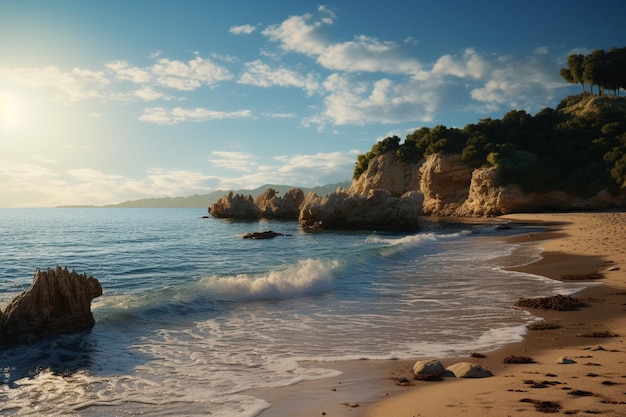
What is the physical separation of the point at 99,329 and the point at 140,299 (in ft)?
10.3

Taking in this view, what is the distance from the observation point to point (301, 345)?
8.95 metres

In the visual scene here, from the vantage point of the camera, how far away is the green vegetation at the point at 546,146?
5869cm

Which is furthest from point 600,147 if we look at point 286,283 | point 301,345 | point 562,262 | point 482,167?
point 301,345

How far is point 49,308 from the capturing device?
9672mm

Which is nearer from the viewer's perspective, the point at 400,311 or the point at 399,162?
the point at 400,311

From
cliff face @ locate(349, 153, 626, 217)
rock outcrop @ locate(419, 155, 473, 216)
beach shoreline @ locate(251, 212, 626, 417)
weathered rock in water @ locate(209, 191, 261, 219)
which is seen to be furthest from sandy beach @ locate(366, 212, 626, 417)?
weathered rock in water @ locate(209, 191, 261, 219)

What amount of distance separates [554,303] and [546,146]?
67929 mm

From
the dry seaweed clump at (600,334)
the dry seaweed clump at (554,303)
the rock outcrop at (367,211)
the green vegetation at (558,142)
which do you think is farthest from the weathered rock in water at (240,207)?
the dry seaweed clump at (600,334)

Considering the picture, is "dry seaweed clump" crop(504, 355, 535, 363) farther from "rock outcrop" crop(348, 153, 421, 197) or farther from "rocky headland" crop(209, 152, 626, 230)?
"rock outcrop" crop(348, 153, 421, 197)

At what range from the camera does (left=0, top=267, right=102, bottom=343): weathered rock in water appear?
29.9ft

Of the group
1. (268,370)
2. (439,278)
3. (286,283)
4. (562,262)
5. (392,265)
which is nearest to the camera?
(268,370)

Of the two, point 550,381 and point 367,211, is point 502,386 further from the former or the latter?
point 367,211

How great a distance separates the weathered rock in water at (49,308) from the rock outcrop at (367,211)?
1604 inches

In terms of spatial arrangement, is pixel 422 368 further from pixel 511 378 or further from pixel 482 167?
pixel 482 167
